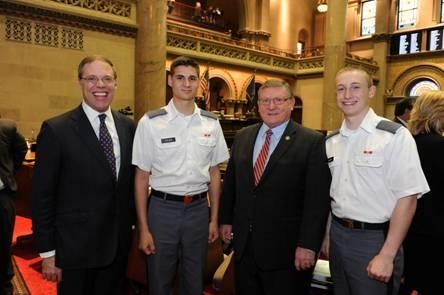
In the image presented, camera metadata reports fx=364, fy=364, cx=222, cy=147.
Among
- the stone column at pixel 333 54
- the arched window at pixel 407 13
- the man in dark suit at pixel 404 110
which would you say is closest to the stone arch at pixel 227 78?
the stone column at pixel 333 54

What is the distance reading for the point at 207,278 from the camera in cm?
327

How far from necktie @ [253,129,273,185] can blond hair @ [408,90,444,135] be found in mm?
972

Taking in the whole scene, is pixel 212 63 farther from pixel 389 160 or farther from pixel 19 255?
pixel 389 160

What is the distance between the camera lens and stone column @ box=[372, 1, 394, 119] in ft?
61.5

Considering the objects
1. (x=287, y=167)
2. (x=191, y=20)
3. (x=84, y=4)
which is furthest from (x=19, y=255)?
(x=191, y=20)

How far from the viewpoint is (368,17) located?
66.8ft

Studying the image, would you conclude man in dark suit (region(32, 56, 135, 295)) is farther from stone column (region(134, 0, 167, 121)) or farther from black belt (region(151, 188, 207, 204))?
stone column (region(134, 0, 167, 121))

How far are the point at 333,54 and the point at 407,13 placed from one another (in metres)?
8.76

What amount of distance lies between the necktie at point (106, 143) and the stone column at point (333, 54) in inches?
447

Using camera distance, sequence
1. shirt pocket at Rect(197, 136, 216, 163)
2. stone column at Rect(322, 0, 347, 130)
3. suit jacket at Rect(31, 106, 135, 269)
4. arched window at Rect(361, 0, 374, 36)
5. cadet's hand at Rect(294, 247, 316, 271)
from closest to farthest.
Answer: suit jacket at Rect(31, 106, 135, 269) → cadet's hand at Rect(294, 247, 316, 271) → shirt pocket at Rect(197, 136, 216, 163) → stone column at Rect(322, 0, 347, 130) → arched window at Rect(361, 0, 374, 36)

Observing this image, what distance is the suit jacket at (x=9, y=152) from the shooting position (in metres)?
2.98

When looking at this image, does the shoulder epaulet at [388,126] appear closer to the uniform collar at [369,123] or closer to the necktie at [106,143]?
the uniform collar at [369,123]

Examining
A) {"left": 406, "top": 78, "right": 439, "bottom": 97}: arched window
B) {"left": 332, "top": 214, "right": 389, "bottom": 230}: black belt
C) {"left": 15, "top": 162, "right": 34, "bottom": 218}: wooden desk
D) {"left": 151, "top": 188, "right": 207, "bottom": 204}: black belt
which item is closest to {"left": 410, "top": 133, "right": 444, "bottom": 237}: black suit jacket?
{"left": 332, "top": 214, "right": 389, "bottom": 230}: black belt

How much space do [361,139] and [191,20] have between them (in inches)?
645
